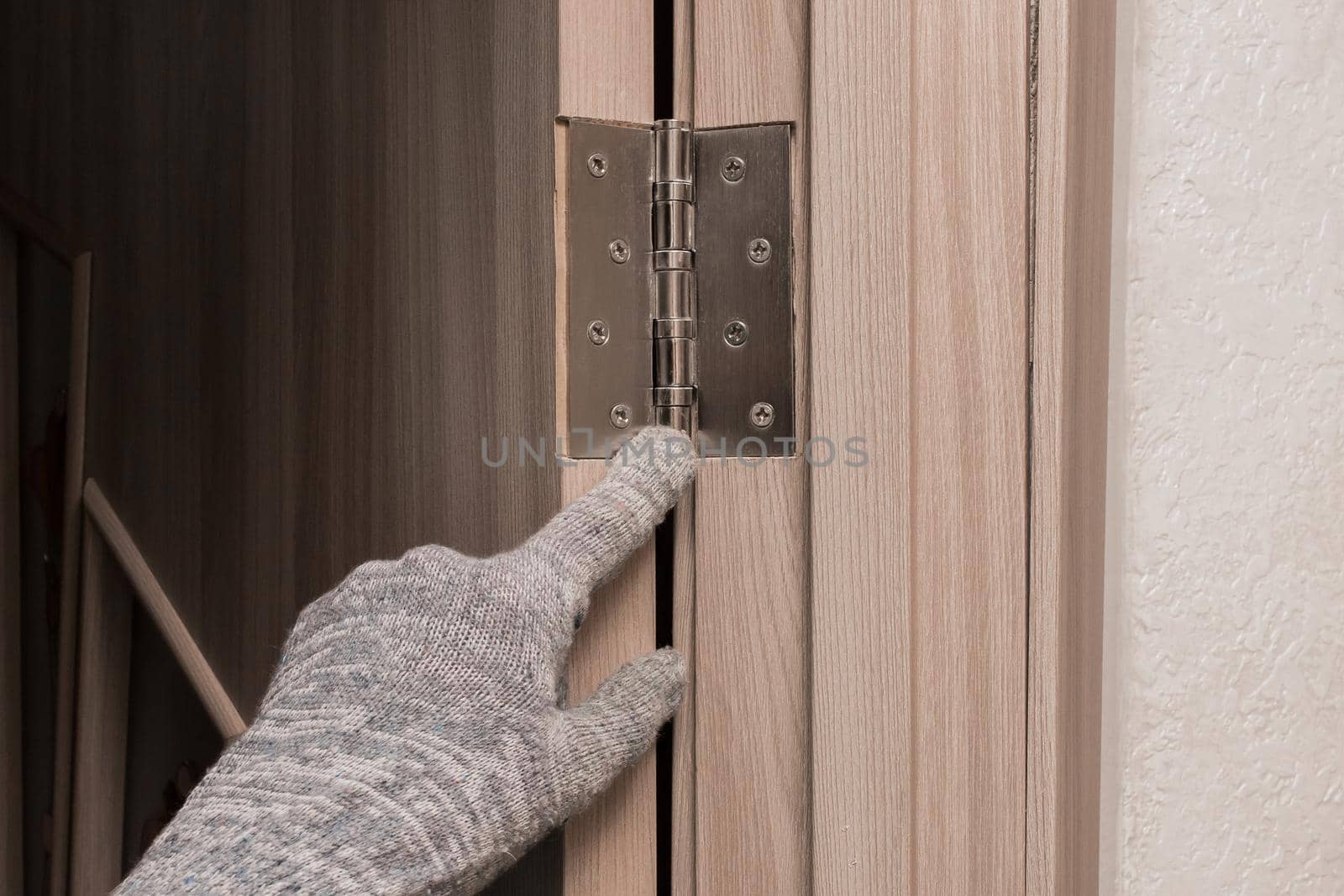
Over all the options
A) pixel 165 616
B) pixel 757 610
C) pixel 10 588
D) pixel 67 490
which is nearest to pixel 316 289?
pixel 757 610

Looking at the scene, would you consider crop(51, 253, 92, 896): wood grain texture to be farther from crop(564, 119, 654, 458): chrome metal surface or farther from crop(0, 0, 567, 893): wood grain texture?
crop(564, 119, 654, 458): chrome metal surface

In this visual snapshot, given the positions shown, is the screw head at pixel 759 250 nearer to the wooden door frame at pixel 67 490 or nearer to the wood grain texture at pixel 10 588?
the wooden door frame at pixel 67 490

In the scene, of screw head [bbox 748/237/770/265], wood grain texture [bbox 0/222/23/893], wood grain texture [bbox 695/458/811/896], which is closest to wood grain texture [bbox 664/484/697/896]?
wood grain texture [bbox 695/458/811/896]

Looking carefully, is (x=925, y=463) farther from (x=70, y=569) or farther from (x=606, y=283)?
(x=70, y=569)

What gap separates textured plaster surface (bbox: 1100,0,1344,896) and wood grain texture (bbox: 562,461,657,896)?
245mm

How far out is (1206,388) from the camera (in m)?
0.48

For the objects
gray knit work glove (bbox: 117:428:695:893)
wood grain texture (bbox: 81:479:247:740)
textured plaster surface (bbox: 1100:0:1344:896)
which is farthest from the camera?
wood grain texture (bbox: 81:479:247:740)

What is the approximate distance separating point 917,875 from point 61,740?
3.74 ft

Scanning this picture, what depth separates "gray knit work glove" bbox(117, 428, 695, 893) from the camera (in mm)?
328

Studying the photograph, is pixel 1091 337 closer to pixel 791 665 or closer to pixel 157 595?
pixel 791 665

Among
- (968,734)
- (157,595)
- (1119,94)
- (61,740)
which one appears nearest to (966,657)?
(968,734)

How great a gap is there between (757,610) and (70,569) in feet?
3.35

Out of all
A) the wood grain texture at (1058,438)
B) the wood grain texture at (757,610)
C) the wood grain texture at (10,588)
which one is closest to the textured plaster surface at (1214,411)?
the wood grain texture at (1058,438)

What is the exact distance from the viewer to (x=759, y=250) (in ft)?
1.31
